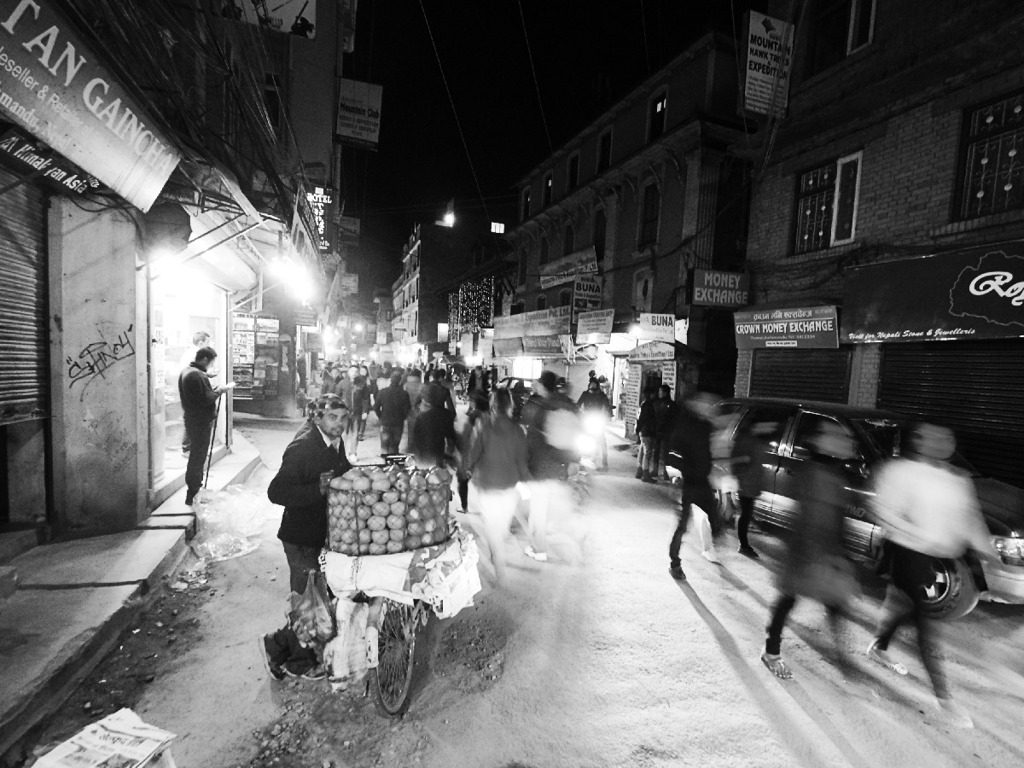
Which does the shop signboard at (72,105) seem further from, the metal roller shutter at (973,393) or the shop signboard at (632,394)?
the shop signboard at (632,394)

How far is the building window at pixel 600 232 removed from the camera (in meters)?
19.2

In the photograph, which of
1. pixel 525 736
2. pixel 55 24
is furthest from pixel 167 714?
pixel 55 24

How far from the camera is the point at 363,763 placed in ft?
9.23

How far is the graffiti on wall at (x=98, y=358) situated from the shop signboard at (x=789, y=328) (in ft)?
36.4

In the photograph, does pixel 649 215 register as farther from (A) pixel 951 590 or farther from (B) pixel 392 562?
(B) pixel 392 562

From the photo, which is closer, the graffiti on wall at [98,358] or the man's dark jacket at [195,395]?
the graffiti on wall at [98,358]

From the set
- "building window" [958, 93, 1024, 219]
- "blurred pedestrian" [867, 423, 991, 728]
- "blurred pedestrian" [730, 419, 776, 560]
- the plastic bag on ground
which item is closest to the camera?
"blurred pedestrian" [867, 423, 991, 728]

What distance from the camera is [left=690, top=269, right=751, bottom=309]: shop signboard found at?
1134cm

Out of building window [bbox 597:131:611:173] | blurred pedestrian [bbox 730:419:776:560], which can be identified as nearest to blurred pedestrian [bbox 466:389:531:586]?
blurred pedestrian [bbox 730:419:776:560]

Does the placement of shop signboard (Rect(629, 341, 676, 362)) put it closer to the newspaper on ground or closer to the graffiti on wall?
the graffiti on wall

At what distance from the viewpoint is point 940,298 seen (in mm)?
7762

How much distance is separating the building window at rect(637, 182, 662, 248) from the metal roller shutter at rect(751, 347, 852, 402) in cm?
689

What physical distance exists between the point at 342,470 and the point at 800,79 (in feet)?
41.9

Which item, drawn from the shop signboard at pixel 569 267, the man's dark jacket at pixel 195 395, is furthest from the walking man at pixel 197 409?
the shop signboard at pixel 569 267
